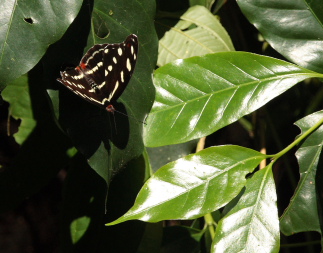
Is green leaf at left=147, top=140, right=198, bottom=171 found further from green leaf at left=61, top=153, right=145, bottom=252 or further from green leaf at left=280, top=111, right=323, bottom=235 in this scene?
green leaf at left=280, top=111, right=323, bottom=235

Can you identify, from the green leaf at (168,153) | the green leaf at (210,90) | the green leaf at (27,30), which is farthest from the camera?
the green leaf at (168,153)

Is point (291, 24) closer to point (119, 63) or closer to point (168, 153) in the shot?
point (119, 63)

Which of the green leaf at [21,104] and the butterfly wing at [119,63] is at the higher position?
the butterfly wing at [119,63]

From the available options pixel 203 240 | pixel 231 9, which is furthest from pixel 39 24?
pixel 231 9

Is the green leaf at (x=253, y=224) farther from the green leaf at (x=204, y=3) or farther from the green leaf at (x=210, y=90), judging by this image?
the green leaf at (x=204, y=3)

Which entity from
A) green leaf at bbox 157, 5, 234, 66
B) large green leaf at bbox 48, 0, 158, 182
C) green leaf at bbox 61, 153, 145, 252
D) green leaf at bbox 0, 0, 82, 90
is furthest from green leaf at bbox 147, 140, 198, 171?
green leaf at bbox 0, 0, 82, 90

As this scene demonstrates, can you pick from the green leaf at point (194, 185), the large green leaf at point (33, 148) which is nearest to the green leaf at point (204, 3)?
the large green leaf at point (33, 148)

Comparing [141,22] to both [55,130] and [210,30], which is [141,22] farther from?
[55,130]
